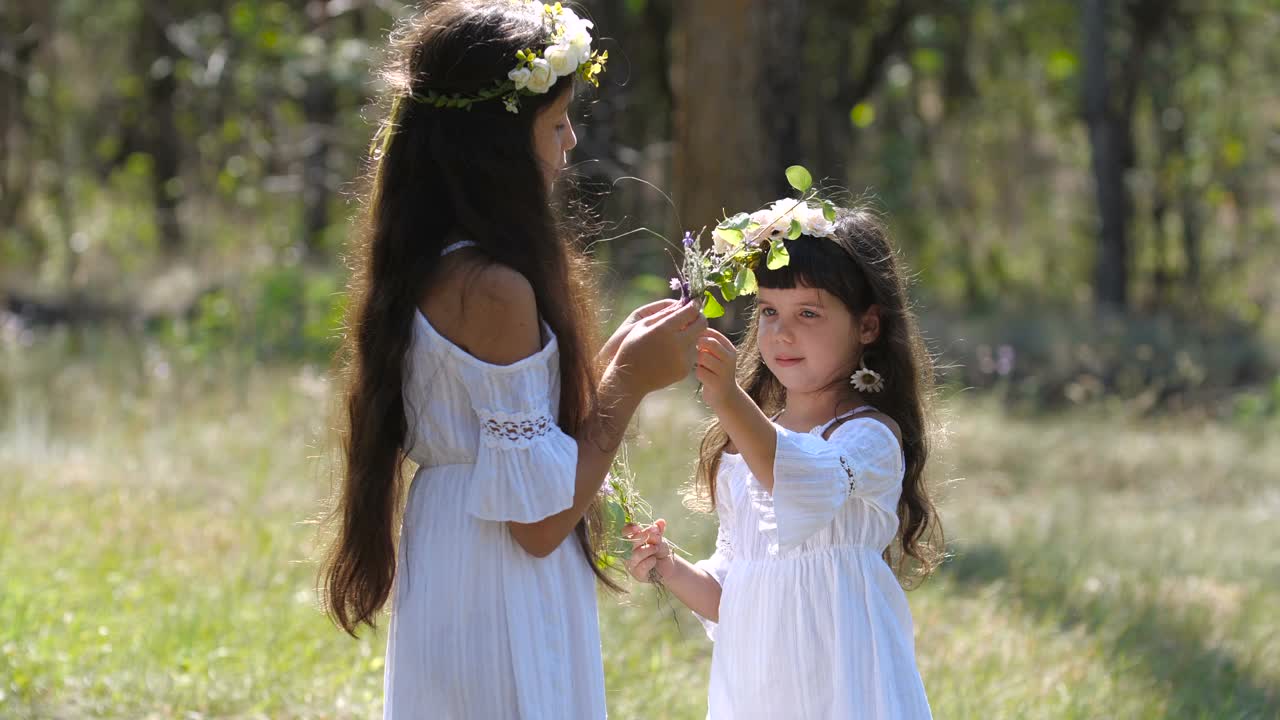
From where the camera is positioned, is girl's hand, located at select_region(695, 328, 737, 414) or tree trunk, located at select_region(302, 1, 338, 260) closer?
girl's hand, located at select_region(695, 328, 737, 414)

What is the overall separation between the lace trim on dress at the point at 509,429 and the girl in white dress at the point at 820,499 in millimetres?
348

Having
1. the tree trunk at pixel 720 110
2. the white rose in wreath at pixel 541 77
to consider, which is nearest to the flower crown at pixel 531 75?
the white rose in wreath at pixel 541 77

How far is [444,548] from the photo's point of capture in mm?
2506

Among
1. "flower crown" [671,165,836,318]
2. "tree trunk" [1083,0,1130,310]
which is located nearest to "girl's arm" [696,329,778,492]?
"flower crown" [671,165,836,318]

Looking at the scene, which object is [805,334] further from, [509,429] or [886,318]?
[509,429]

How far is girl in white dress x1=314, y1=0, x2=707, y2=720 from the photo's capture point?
2.43m

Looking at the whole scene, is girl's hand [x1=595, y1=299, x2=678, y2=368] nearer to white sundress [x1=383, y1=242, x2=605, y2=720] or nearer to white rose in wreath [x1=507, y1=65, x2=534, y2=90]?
white sundress [x1=383, y1=242, x2=605, y2=720]

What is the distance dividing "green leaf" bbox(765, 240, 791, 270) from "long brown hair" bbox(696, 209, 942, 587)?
12 cm

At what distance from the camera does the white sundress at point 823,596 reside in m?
2.62

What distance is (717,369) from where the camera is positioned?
2555 mm

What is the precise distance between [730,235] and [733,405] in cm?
36

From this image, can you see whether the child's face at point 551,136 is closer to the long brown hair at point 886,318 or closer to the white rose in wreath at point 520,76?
the white rose in wreath at point 520,76

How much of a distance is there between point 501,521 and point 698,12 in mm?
6044

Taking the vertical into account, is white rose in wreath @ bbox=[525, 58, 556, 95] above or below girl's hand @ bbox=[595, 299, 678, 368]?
above
